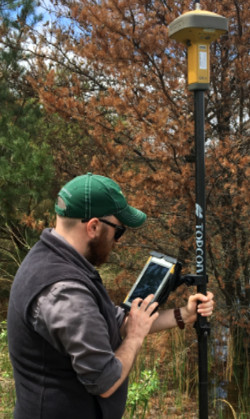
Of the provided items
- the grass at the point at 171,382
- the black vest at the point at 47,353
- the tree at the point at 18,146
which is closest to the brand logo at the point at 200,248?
the black vest at the point at 47,353

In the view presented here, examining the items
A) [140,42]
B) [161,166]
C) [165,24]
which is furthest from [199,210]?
[165,24]

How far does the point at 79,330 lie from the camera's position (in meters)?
1.42

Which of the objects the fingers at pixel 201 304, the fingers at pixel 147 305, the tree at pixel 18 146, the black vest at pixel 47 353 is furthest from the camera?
the tree at pixel 18 146

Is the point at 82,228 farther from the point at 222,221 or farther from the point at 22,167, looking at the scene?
the point at 22,167

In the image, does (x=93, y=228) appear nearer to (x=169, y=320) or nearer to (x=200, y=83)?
(x=169, y=320)

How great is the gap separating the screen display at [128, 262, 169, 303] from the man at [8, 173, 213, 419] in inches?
6.3

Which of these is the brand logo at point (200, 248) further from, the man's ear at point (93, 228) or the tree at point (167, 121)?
the tree at point (167, 121)

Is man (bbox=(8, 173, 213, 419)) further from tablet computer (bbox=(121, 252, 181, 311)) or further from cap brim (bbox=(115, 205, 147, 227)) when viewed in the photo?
tablet computer (bbox=(121, 252, 181, 311))

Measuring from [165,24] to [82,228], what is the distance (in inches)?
124

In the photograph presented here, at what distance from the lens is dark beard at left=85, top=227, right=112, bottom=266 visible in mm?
1669

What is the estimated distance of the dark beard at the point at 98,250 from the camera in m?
1.67

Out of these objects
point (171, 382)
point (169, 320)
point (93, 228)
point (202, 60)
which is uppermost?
point (202, 60)

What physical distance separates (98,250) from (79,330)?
1.16 feet

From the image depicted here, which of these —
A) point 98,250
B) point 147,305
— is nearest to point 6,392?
point 147,305
